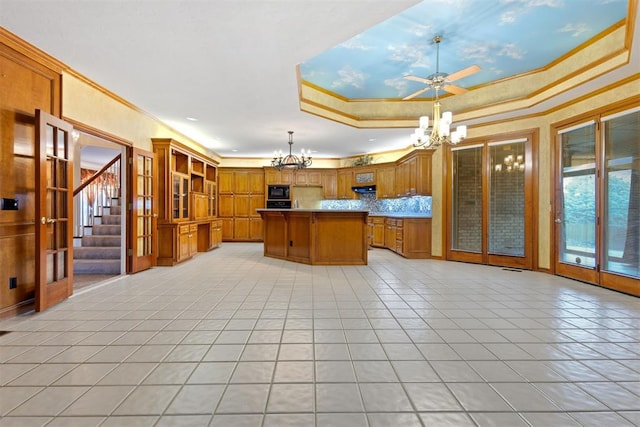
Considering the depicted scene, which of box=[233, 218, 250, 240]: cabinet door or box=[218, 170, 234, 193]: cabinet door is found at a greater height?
box=[218, 170, 234, 193]: cabinet door

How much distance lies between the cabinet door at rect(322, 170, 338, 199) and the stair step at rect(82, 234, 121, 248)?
592 cm

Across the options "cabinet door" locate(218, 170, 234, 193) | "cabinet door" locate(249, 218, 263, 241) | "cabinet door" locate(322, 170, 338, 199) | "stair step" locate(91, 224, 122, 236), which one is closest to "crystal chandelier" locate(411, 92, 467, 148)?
"cabinet door" locate(322, 170, 338, 199)

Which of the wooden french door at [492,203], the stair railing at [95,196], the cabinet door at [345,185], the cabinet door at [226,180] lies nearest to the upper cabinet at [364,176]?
the cabinet door at [345,185]

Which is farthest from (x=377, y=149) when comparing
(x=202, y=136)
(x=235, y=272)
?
(x=235, y=272)

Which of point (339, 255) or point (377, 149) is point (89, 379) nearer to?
point (339, 255)

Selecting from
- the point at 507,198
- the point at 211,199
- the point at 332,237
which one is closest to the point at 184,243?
the point at 211,199

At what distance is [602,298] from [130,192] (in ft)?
22.7

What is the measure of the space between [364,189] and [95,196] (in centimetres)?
745

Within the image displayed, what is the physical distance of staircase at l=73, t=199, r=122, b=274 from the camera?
5.16 meters

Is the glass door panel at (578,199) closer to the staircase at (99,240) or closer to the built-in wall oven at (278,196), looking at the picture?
the built-in wall oven at (278,196)

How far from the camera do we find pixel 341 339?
2461 millimetres

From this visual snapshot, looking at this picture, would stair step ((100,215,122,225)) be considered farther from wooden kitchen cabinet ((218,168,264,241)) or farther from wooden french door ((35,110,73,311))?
wooden kitchen cabinet ((218,168,264,241))

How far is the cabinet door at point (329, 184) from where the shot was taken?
32.2 feet

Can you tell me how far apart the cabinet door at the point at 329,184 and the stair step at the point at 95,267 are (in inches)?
244
